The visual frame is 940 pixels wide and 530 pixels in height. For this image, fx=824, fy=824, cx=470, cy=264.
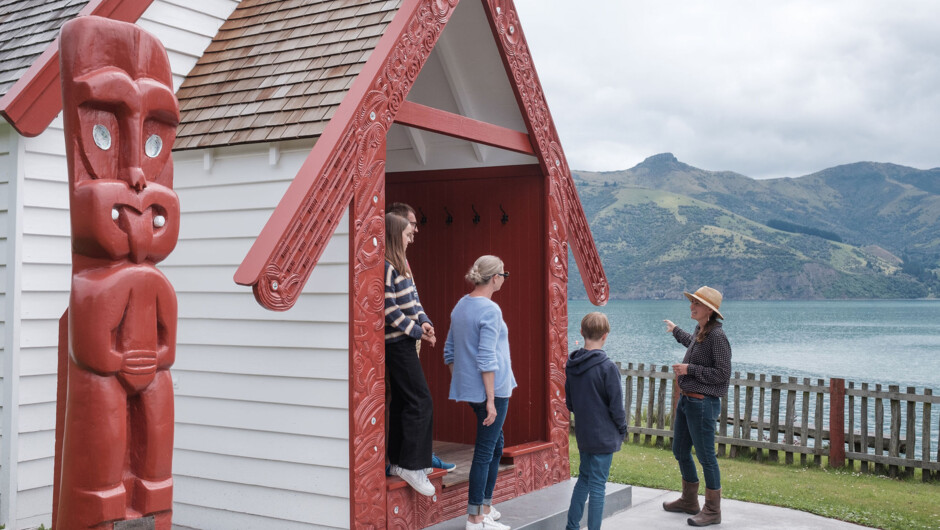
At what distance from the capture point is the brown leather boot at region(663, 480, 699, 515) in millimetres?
6906

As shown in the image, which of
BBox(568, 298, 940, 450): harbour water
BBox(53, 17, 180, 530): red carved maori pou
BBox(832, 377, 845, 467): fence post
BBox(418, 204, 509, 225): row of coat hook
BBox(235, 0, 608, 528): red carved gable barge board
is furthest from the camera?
BBox(568, 298, 940, 450): harbour water

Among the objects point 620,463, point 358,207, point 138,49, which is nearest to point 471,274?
point 358,207

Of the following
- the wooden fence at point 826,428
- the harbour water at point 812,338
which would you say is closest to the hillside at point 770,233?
the harbour water at point 812,338

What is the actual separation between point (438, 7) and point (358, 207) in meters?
1.73

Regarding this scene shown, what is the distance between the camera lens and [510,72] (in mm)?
6777

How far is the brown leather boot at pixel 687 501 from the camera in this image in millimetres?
6906

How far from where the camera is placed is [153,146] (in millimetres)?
4008

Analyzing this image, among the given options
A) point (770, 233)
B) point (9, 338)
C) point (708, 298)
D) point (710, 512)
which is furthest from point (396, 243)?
point (770, 233)

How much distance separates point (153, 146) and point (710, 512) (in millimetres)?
5082

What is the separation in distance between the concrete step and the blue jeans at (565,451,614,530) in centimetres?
51

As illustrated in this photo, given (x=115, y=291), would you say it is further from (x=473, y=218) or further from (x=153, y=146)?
(x=473, y=218)

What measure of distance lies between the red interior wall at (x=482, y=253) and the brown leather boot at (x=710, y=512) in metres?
1.45

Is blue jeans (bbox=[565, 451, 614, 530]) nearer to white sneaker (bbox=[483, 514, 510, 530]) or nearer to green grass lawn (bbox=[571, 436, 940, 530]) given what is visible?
white sneaker (bbox=[483, 514, 510, 530])

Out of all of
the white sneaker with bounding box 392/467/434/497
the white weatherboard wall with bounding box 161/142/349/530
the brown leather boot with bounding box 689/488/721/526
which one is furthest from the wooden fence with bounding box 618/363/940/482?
the white weatherboard wall with bounding box 161/142/349/530
